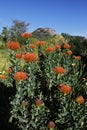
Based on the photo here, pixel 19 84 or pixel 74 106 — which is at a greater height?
pixel 19 84

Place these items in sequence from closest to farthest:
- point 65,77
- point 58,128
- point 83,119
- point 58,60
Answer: point 83,119, point 58,128, point 65,77, point 58,60

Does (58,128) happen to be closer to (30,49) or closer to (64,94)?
(64,94)

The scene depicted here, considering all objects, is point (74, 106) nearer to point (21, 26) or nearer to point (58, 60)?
point (58, 60)

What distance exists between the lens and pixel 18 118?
17.2 ft

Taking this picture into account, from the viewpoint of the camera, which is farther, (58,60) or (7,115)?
(58,60)

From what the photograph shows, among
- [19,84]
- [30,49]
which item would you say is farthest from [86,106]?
[30,49]

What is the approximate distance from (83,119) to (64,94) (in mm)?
485

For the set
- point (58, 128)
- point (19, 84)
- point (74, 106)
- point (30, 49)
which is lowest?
point (58, 128)

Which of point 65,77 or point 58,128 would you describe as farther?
point 65,77

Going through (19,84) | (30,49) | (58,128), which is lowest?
(58,128)

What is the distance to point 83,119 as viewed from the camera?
5.00 meters

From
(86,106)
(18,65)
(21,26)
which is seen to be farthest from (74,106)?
(21,26)

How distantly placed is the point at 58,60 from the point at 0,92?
57.1 inches

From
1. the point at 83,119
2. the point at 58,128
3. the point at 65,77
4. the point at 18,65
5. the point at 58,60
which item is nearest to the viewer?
the point at 83,119
